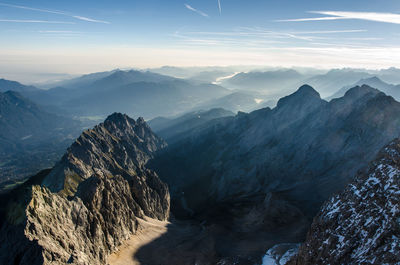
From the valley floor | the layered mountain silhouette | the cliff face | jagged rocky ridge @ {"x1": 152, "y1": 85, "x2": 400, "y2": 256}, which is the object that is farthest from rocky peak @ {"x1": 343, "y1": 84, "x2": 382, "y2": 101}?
the valley floor

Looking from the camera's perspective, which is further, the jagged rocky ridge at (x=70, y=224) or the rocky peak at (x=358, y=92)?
the rocky peak at (x=358, y=92)

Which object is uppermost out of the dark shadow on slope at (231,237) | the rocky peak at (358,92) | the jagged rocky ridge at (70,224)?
the rocky peak at (358,92)

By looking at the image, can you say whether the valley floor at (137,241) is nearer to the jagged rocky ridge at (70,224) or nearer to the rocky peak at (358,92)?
the jagged rocky ridge at (70,224)

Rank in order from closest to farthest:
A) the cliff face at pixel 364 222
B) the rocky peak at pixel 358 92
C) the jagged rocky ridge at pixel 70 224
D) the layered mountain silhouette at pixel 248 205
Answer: the cliff face at pixel 364 222 < the layered mountain silhouette at pixel 248 205 < the jagged rocky ridge at pixel 70 224 < the rocky peak at pixel 358 92

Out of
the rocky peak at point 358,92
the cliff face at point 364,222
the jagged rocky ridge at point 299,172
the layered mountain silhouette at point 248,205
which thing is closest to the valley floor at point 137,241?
the layered mountain silhouette at point 248,205

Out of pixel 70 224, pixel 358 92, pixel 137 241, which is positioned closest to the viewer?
pixel 70 224

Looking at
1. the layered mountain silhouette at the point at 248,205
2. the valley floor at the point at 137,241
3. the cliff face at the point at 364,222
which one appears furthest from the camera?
the valley floor at the point at 137,241

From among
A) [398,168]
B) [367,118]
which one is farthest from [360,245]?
[367,118]

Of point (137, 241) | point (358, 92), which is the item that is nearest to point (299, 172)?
point (358, 92)

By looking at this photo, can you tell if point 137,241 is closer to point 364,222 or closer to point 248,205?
point 248,205
